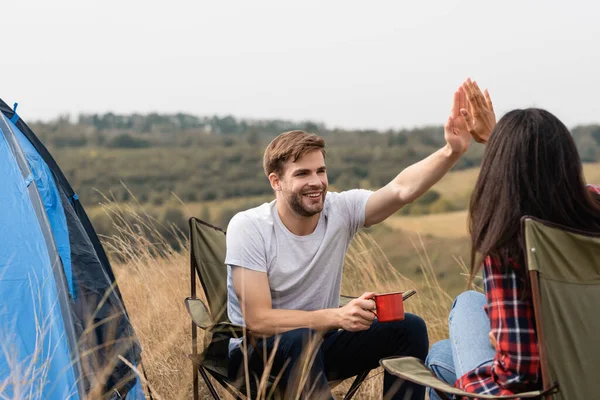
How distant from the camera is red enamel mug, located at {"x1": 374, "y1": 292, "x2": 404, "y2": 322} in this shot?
2090 millimetres

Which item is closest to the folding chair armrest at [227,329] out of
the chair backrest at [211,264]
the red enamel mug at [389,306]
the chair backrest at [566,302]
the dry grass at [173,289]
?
the chair backrest at [211,264]

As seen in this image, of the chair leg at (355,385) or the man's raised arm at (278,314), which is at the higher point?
the man's raised arm at (278,314)

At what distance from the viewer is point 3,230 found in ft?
8.10

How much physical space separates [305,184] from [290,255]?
0.25 metres

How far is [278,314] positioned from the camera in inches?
92.9

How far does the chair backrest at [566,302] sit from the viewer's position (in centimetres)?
156

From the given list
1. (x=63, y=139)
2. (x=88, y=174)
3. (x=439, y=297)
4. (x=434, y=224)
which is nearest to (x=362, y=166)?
(x=434, y=224)

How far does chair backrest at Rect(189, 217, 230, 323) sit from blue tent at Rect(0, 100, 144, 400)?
12.4 inches

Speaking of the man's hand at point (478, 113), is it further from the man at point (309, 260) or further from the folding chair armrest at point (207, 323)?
the folding chair armrest at point (207, 323)

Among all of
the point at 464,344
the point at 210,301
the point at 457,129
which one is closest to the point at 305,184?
the point at 457,129

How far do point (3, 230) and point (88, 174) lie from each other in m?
36.4

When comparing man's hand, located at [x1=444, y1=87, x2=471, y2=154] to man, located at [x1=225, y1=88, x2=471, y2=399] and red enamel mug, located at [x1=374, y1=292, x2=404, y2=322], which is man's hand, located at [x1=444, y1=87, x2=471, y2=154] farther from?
red enamel mug, located at [x1=374, y1=292, x2=404, y2=322]

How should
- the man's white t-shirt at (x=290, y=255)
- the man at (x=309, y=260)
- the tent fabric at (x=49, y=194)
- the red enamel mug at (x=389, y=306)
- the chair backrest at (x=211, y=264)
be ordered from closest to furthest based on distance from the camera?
the red enamel mug at (x=389, y=306) → the man at (x=309, y=260) → the man's white t-shirt at (x=290, y=255) → the tent fabric at (x=49, y=194) → the chair backrest at (x=211, y=264)

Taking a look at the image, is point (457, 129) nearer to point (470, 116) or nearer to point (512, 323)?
point (470, 116)
